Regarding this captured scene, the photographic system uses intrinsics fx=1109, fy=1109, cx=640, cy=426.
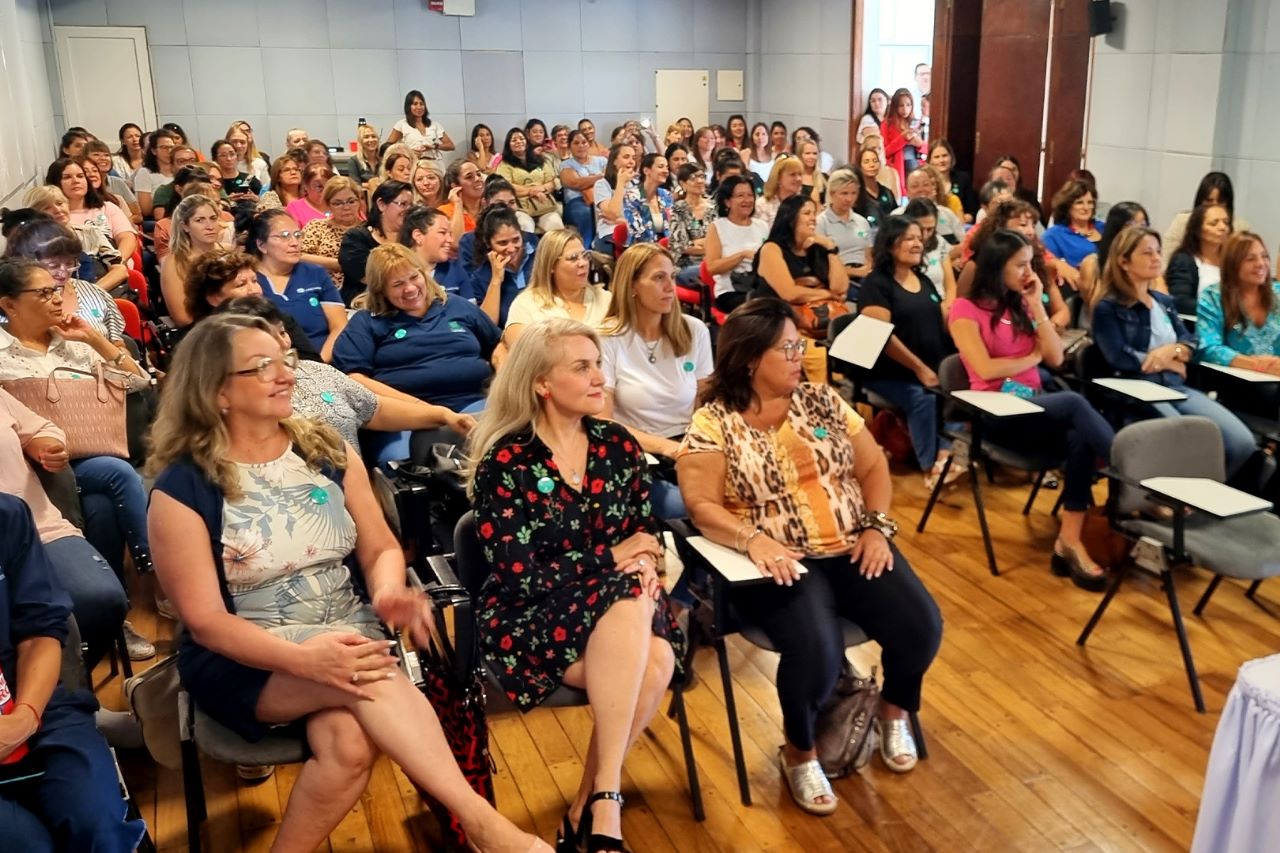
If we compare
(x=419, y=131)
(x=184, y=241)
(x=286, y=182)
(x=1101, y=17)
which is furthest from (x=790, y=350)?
(x=419, y=131)

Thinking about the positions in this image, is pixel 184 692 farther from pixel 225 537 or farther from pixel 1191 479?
pixel 1191 479

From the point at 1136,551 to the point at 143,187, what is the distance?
8217 mm

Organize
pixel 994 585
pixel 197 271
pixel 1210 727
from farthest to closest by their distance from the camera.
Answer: pixel 994 585 → pixel 197 271 → pixel 1210 727

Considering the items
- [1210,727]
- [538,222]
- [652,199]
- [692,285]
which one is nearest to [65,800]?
[1210,727]

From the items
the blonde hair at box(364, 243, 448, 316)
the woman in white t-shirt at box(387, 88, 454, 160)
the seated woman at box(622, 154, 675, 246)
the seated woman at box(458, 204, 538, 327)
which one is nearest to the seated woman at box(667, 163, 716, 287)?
the seated woman at box(622, 154, 675, 246)

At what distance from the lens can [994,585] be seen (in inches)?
Answer: 156

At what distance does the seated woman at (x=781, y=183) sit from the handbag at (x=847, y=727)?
471cm

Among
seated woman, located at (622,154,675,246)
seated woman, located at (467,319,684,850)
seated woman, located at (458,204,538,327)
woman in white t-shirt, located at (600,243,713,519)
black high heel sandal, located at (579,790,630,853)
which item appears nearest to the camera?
black high heel sandal, located at (579,790,630,853)

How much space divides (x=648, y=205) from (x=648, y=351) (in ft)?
13.8

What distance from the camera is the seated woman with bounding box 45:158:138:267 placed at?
6.15 metres

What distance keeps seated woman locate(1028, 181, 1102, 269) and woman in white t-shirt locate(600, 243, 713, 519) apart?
3492 millimetres

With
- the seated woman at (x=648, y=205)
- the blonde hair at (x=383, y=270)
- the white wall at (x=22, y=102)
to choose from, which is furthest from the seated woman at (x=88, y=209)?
the seated woman at (x=648, y=205)

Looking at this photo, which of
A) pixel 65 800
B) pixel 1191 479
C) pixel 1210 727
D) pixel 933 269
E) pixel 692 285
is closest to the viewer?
pixel 65 800

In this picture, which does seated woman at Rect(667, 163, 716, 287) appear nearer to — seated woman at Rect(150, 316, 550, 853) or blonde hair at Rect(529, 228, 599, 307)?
blonde hair at Rect(529, 228, 599, 307)
